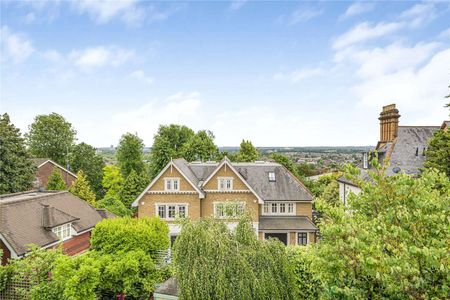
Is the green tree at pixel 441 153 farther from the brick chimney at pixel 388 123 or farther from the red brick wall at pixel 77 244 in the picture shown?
the red brick wall at pixel 77 244

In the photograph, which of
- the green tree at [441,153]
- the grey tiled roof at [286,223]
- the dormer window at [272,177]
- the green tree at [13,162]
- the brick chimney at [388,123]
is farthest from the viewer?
the green tree at [13,162]

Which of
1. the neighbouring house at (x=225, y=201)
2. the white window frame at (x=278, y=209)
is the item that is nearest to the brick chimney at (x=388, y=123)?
the neighbouring house at (x=225, y=201)

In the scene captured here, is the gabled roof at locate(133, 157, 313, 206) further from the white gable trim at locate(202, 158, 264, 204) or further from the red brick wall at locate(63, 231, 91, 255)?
the red brick wall at locate(63, 231, 91, 255)

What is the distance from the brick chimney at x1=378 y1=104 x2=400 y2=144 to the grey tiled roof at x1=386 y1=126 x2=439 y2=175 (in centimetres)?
93

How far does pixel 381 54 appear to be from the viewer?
21.2 meters

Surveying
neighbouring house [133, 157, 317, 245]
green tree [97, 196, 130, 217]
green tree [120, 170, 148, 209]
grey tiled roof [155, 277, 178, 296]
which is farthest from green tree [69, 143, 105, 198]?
grey tiled roof [155, 277, 178, 296]

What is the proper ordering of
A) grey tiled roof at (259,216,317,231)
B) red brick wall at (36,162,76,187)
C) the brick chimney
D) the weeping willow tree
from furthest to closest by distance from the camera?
red brick wall at (36,162,76,187)
the brick chimney
grey tiled roof at (259,216,317,231)
the weeping willow tree

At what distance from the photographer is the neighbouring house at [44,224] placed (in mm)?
16672

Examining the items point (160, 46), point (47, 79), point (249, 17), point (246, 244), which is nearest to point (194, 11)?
Answer: point (249, 17)

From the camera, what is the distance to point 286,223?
2492 centimetres

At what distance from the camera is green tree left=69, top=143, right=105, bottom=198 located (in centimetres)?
5172

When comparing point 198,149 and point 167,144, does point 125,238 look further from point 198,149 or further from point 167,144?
point 167,144

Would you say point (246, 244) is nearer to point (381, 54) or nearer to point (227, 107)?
point (381, 54)

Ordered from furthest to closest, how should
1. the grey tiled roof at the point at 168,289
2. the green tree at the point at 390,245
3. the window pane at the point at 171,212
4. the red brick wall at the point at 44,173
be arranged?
1. the red brick wall at the point at 44,173
2. the window pane at the point at 171,212
3. the grey tiled roof at the point at 168,289
4. the green tree at the point at 390,245
